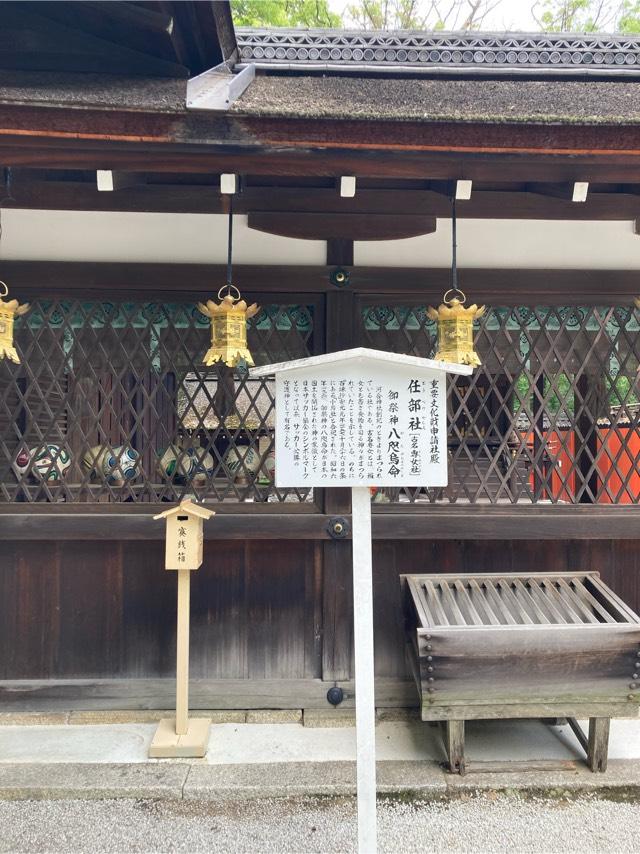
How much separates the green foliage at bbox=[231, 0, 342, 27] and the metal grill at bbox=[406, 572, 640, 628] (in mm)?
14302

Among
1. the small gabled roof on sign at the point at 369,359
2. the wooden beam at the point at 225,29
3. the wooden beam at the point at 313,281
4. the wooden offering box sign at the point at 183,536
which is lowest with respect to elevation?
the wooden offering box sign at the point at 183,536

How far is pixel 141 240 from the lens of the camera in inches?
145

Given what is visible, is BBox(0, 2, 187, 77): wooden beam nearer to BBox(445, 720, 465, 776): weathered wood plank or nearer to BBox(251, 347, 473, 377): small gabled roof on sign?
BBox(251, 347, 473, 377): small gabled roof on sign

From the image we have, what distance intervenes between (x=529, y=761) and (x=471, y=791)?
474mm

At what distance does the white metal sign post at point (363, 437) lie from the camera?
7.54ft

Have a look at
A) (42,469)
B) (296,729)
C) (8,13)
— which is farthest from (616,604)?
(8,13)

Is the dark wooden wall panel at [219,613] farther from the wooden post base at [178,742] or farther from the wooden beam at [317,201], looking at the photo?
the wooden beam at [317,201]

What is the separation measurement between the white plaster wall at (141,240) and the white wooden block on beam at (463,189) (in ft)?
3.49

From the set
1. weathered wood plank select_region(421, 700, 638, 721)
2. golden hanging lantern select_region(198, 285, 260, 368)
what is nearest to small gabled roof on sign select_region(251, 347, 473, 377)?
golden hanging lantern select_region(198, 285, 260, 368)

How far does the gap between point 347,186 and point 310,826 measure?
12.3ft

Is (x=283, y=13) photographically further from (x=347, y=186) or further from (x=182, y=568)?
(x=182, y=568)

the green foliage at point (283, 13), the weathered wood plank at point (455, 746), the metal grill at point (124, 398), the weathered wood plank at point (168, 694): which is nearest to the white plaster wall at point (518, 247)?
the metal grill at point (124, 398)

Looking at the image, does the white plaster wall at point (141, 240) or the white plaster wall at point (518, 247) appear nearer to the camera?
the white plaster wall at point (141, 240)

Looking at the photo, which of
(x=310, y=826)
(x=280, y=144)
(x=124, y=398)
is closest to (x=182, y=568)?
(x=124, y=398)
